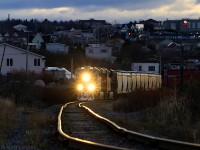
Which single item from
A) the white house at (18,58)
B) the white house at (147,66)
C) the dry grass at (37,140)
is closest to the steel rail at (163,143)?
the dry grass at (37,140)

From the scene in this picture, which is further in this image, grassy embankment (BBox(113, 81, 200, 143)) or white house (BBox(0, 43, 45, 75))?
white house (BBox(0, 43, 45, 75))

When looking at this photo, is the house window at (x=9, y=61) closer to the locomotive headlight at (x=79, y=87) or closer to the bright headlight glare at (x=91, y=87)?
the locomotive headlight at (x=79, y=87)

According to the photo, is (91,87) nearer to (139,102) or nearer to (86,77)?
(86,77)

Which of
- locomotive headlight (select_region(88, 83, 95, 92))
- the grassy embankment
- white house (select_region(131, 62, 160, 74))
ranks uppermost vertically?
the grassy embankment

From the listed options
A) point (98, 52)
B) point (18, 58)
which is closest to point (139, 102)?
point (18, 58)

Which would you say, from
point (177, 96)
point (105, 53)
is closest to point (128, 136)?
point (177, 96)

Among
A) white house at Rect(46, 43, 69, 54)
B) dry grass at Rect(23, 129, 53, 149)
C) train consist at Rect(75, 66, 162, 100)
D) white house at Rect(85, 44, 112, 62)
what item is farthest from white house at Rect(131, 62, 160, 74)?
dry grass at Rect(23, 129, 53, 149)

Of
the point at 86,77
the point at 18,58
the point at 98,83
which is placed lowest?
the point at 98,83

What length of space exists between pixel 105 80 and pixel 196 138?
3505 cm

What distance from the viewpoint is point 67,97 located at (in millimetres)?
48531

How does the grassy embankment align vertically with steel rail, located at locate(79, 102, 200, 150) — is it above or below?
below

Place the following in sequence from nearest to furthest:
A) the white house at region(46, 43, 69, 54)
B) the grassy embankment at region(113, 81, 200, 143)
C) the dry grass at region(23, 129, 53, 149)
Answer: the dry grass at region(23, 129, 53, 149)
the grassy embankment at region(113, 81, 200, 143)
the white house at region(46, 43, 69, 54)

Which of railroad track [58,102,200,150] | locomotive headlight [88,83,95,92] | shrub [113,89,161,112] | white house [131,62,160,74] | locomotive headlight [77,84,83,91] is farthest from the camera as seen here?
white house [131,62,160,74]

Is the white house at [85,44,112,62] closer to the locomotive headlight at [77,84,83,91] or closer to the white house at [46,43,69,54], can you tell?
the white house at [46,43,69,54]
